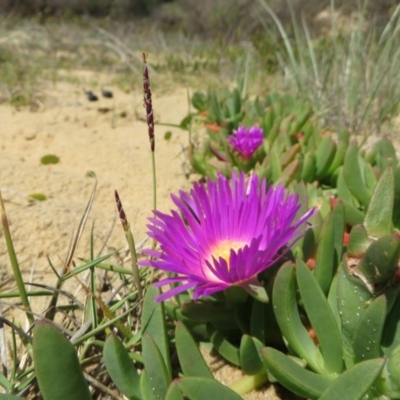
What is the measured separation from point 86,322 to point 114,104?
2.23m

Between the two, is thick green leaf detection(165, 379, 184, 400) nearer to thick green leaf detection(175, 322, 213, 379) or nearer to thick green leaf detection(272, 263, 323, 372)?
thick green leaf detection(175, 322, 213, 379)

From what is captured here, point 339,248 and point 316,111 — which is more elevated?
point 339,248

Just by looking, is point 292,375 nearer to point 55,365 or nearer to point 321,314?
point 321,314

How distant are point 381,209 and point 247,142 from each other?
791 millimetres

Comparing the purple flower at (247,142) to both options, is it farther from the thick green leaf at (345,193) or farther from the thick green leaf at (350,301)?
the thick green leaf at (350,301)

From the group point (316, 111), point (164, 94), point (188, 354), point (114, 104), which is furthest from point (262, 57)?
point (188, 354)

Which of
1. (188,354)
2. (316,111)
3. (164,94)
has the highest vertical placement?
(188,354)

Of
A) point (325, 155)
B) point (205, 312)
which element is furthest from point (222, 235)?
point (325, 155)

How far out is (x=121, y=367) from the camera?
71cm

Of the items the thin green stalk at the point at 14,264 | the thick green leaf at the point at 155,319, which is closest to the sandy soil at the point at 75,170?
the thin green stalk at the point at 14,264

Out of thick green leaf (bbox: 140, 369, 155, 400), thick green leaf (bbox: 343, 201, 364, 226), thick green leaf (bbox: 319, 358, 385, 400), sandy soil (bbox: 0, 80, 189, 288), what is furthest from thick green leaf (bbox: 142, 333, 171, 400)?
thick green leaf (bbox: 343, 201, 364, 226)

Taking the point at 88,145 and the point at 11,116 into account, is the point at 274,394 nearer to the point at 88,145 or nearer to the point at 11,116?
the point at 88,145

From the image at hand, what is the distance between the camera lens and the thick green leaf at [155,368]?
70 cm

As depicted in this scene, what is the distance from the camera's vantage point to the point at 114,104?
2.90 meters
